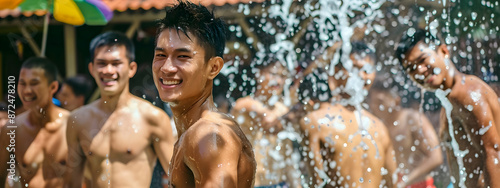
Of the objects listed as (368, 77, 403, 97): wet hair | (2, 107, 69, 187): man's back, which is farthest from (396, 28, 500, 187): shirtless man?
(2, 107, 69, 187): man's back

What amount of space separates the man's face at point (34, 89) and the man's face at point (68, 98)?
5.26ft

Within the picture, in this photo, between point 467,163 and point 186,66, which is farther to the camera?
point 467,163

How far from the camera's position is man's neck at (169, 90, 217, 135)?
2.70m

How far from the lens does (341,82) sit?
5109 mm

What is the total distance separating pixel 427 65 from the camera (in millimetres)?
4707

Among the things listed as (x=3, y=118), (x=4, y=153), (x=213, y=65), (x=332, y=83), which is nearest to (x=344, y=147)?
(x=332, y=83)

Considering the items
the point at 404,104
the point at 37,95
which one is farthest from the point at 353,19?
the point at 37,95

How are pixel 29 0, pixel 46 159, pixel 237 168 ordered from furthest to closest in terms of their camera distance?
pixel 29 0 → pixel 46 159 → pixel 237 168

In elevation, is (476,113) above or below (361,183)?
above

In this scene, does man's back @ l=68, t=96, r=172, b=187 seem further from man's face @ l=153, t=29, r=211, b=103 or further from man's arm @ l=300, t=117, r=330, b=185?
man's face @ l=153, t=29, r=211, b=103

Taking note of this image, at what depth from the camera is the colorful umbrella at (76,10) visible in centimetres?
652

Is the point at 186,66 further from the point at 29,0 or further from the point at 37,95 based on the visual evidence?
the point at 29,0

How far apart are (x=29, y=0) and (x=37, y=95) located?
5.95ft

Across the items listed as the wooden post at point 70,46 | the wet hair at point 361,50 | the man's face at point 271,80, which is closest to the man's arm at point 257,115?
the man's face at point 271,80
